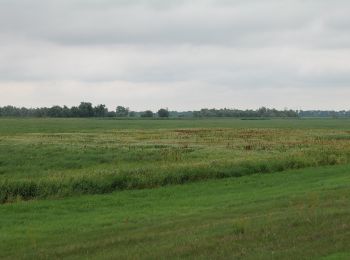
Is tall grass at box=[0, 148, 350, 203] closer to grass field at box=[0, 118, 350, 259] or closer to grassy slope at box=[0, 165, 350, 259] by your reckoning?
grass field at box=[0, 118, 350, 259]

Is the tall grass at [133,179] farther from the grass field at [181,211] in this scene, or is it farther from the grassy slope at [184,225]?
the grassy slope at [184,225]

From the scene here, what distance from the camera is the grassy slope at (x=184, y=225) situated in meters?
10.0

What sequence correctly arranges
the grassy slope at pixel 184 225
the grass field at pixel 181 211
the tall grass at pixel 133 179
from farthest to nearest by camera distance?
the tall grass at pixel 133 179
the grass field at pixel 181 211
the grassy slope at pixel 184 225

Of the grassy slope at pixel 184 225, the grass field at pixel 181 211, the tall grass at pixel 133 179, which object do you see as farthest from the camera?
the tall grass at pixel 133 179

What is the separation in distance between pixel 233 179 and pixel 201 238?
1598 cm

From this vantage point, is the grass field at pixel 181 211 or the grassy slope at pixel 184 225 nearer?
the grassy slope at pixel 184 225

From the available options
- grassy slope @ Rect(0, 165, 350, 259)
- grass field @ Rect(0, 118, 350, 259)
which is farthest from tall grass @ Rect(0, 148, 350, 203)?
grassy slope @ Rect(0, 165, 350, 259)

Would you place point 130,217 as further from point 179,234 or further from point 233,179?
point 233,179

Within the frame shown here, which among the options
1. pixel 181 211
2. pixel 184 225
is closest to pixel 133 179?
pixel 181 211

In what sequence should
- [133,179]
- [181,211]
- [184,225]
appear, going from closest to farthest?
[184,225] → [181,211] → [133,179]

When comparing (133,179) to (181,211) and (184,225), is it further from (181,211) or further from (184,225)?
(184,225)

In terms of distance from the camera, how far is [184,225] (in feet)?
43.1

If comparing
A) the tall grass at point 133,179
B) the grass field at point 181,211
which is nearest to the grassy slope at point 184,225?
the grass field at point 181,211

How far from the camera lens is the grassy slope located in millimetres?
10047
